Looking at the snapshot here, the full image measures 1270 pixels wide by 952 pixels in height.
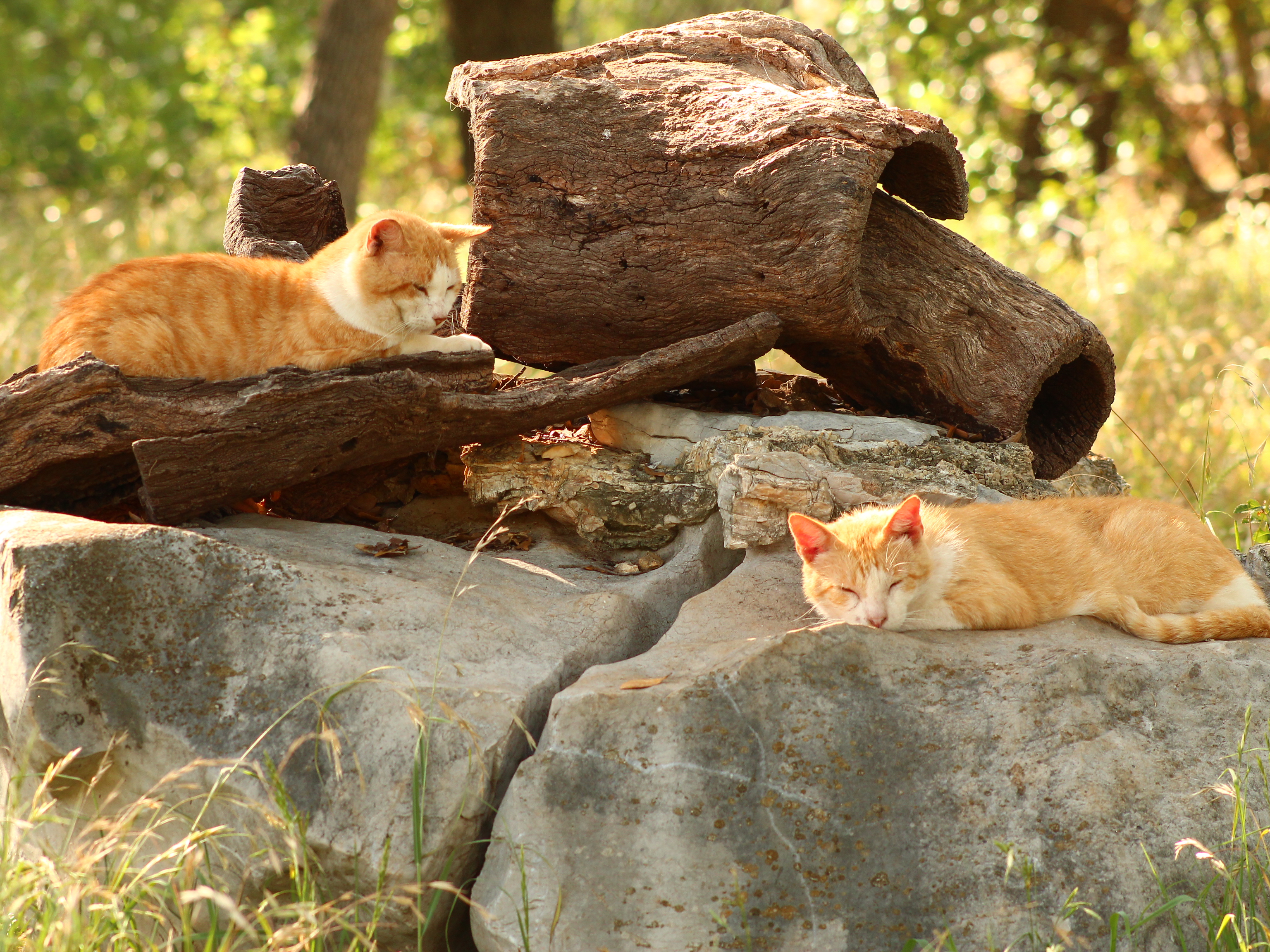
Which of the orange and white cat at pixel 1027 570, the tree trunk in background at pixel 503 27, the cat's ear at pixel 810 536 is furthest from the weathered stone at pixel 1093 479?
the tree trunk in background at pixel 503 27

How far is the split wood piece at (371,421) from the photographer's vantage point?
129 inches

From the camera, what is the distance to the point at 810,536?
10.3ft

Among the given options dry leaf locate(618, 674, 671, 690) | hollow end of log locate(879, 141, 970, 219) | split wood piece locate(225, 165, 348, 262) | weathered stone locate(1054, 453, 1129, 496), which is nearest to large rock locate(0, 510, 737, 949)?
dry leaf locate(618, 674, 671, 690)

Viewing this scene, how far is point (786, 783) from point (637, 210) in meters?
2.24

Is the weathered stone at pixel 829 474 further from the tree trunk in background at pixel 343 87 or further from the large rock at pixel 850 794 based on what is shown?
the tree trunk in background at pixel 343 87

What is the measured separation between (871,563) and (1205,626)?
41.2 inches

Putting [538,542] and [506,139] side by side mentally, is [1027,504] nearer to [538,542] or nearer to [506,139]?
[538,542]

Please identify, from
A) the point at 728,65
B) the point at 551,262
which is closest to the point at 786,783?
the point at 551,262

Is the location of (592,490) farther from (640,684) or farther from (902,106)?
(902,106)

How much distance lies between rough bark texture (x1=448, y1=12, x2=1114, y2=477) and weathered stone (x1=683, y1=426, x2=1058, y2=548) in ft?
0.83

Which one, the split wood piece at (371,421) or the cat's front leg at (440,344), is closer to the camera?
the split wood piece at (371,421)

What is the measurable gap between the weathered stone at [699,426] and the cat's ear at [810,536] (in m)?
0.82

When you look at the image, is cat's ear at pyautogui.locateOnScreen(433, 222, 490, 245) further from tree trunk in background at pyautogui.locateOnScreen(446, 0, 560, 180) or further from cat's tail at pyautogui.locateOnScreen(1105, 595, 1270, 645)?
tree trunk in background at pyautogui.locateOnScreen(446, 0, 560, 180)

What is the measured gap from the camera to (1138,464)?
6.18 m
